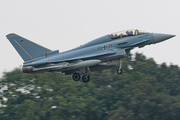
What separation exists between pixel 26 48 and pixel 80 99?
23.8 metres

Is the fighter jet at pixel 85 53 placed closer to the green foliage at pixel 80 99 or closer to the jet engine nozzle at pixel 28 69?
the jet engine nozzle at pixel 28 69

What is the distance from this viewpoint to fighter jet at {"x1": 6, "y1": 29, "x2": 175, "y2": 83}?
75.0 feet

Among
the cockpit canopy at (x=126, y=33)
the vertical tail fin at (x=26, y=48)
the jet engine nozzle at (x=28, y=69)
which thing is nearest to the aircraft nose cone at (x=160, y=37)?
the cockpit canopy at (x=126, y=33)

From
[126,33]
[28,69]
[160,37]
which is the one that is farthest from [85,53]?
[160,37]

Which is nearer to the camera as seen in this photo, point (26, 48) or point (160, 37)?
point (160, 37)

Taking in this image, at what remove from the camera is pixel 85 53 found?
23609 millimetres

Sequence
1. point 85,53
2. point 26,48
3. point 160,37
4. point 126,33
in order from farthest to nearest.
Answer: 1. point 26,48
2. point 85,53
3. point 126,33
4. point 160,37

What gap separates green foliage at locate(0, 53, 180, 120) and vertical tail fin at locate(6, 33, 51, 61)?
755 inches

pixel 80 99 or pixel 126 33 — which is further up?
pixel 126 33

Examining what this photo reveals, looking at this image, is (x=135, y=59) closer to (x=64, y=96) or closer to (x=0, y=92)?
(x=64, y=96)

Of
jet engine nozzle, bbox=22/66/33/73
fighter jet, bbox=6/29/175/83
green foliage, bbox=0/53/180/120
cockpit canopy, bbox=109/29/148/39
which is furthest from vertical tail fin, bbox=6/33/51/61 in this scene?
green foliage, bbox=0/53/180/120

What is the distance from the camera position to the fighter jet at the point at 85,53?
22.9m

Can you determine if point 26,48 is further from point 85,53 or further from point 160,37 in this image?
point 160,37

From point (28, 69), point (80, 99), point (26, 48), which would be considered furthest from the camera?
point (80, 99)
